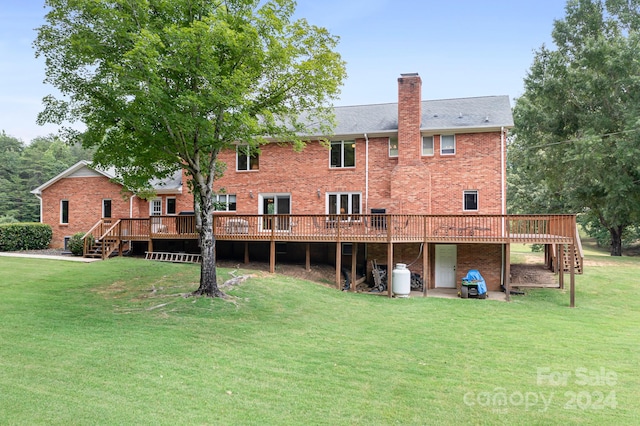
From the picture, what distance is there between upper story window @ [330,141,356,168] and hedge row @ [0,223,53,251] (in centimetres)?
1603

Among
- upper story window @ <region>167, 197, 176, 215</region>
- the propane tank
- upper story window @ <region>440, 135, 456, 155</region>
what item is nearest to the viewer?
the propane tank

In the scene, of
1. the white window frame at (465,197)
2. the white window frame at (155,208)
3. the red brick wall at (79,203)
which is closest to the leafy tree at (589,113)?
the white window frame at (465,197)

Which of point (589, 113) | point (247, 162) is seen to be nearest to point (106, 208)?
point (247, 162)

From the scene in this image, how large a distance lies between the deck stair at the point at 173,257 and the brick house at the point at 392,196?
76 centimetres

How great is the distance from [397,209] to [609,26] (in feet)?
69.6

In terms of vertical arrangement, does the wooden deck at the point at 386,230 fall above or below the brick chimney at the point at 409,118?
below

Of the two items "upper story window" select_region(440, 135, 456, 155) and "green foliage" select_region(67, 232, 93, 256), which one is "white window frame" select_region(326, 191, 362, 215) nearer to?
"upper story window" select_region(440, 135, 456, 155)

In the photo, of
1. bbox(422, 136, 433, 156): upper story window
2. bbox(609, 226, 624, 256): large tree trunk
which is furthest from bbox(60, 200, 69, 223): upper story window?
bbox(609, 226, 624, 256): large tree trunk

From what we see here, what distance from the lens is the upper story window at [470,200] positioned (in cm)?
1794

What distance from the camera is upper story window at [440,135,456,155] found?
18266 mm

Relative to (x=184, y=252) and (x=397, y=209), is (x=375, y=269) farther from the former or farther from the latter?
(x=184, y=252)

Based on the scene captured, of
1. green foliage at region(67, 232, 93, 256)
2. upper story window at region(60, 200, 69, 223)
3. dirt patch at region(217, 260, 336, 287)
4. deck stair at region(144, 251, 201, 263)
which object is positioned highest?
upper story window at region(60, 200, 69, 223)

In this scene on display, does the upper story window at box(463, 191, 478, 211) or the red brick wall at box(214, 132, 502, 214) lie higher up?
the red brick wall at box(214, 132, 502, 214)

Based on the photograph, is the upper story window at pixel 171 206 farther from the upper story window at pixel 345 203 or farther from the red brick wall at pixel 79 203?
the upper story window at pixel 345 203
